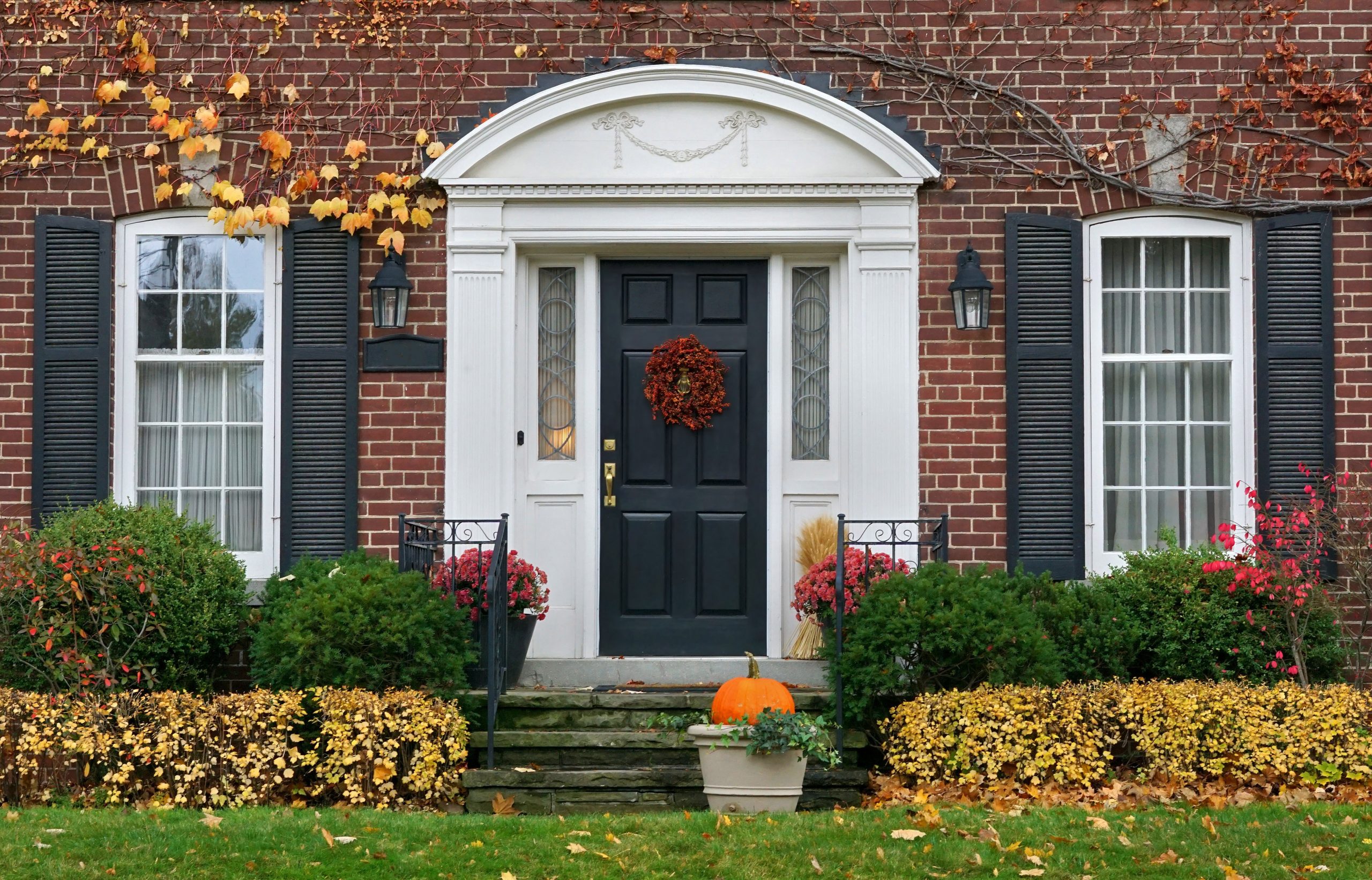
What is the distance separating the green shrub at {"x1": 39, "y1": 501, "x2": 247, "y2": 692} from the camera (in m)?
7.20

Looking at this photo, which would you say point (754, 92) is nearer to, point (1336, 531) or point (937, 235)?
point (937, 235)

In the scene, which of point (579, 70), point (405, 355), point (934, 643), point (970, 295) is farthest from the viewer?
point (579, 70)

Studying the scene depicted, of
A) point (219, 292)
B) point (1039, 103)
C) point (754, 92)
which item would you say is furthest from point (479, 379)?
point (1039, 103)

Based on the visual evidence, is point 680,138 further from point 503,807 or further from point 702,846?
point 702,846

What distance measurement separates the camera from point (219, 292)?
8.13 metres

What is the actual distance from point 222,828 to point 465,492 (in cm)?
248

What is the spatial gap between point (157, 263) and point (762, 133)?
3398 millimetres

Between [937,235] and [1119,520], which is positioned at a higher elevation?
[937,235]

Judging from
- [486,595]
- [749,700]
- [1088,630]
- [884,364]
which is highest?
[884,364]

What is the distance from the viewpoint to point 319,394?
7961 mm

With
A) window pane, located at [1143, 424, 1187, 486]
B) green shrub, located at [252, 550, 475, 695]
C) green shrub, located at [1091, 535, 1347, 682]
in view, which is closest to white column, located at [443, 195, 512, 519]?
green shrub, located at [252, 550, 475, 695]

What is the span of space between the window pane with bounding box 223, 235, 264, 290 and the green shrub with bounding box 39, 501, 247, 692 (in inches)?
52.1

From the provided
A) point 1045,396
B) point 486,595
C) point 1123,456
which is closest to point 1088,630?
point 1123,456

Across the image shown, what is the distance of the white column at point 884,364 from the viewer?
7.85 meters
